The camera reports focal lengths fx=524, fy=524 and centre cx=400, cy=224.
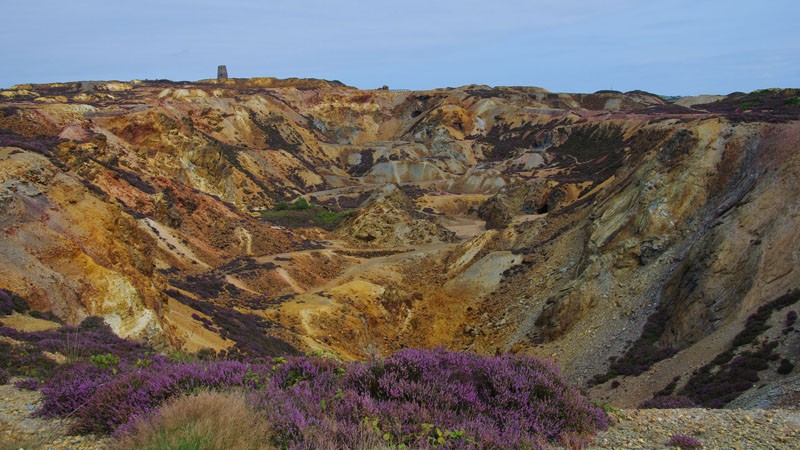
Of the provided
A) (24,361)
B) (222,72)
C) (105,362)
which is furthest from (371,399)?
(222,72)

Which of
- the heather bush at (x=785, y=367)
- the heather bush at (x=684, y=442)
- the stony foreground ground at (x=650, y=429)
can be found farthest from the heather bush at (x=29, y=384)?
the heather bush at (x=785, y=367)

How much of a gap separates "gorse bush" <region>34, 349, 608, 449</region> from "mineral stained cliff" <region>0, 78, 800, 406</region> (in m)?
10.9

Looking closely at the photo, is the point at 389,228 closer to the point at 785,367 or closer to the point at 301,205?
the point at 301,205

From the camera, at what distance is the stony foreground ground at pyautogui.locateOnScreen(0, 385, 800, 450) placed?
5.46 metres

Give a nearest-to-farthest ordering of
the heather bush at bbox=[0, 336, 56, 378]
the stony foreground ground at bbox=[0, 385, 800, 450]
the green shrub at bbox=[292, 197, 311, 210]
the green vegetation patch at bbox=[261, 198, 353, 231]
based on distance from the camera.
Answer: the stony foreground ground at bbox=[0, 385, 800, 450]
the heather bush at bbox=[0, 336, 56, 378]
the green vegetation patch at bbox=[261, 198, 353, 231]
the green shrub at bbox=[292, 197, 311, 210]

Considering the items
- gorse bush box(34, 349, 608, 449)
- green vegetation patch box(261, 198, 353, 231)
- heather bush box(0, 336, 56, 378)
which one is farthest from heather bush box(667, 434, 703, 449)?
green vegetation patch box(261, 198, 353, 231)

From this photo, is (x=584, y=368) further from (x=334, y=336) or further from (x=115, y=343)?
(x=115, y=343)

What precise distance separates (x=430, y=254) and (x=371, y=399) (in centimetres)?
3718

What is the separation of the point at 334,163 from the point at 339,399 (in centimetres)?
10049

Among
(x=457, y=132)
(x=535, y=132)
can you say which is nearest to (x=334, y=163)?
(x=457, y=132)

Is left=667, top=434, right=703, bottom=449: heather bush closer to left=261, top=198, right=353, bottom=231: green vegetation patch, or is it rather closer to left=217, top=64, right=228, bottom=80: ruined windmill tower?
left=261, top=198, right=353, bottom=231: green vegetation patch

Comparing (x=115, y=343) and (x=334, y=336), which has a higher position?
(x=115, y=343)

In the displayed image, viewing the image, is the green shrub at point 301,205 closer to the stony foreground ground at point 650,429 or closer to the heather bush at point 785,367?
the heather bush at point 785,367

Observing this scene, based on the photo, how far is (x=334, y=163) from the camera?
104562mm
